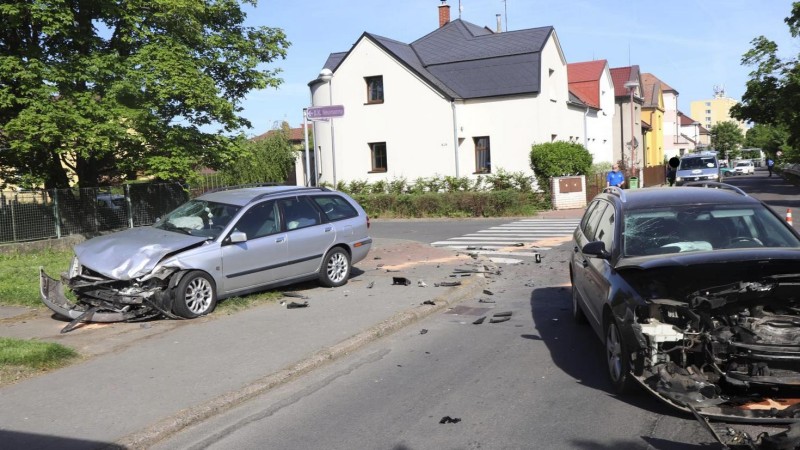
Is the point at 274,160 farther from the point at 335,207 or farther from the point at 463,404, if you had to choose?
the point at 463,404

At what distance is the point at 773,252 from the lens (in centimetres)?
551

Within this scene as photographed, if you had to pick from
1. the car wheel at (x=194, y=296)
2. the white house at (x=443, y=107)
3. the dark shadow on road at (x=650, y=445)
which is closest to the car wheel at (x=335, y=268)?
the car wheel at (x=194, y=296)

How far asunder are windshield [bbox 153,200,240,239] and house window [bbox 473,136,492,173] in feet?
78.5

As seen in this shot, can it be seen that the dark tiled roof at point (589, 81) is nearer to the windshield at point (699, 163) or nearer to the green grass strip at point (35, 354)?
the windshield at point (699, 163)

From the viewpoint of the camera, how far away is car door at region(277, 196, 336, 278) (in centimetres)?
1019

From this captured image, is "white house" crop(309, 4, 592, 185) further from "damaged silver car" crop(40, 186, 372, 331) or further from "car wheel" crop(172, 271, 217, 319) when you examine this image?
"car wheel" crop(172, 271, 217, 319)

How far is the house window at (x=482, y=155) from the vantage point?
33156 mm

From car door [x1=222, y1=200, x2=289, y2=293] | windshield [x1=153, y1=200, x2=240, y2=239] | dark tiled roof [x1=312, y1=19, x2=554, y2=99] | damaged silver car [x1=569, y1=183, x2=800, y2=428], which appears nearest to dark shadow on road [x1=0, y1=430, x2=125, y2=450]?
damaged silver car [x1=569, y1=183, x2=800, y2=428]

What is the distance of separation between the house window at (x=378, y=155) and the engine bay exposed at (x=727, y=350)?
2976cm

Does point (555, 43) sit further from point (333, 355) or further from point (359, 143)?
point (333, 355)

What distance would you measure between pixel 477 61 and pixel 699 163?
54.4ft

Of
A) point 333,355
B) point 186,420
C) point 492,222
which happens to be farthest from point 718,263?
point 492,222

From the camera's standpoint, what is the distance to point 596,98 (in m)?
44.8

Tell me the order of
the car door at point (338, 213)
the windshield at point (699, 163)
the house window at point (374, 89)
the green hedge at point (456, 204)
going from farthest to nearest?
the windshield at point (699, 163) < the house window at point (374, 89) < the green hedge at point (456, 204) < the car door at point (338, 213)
